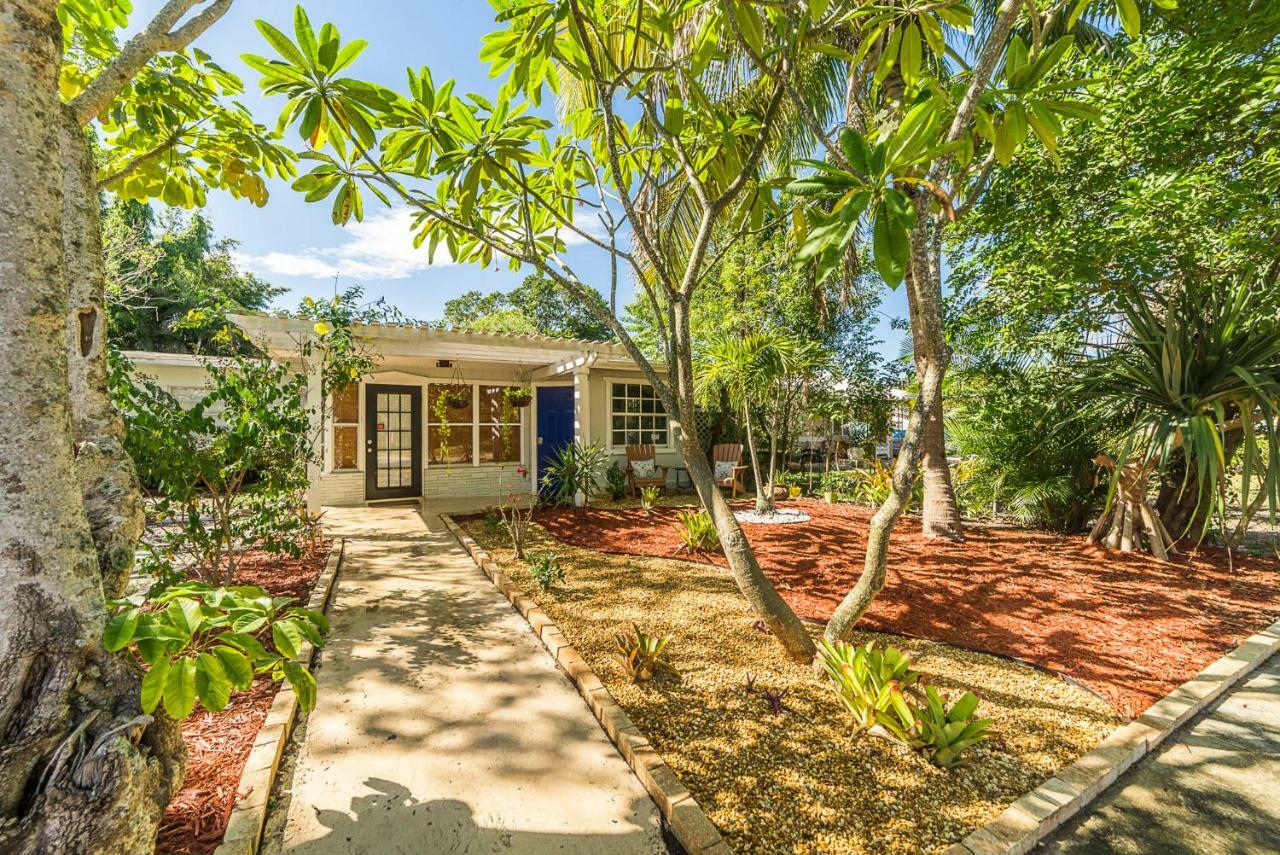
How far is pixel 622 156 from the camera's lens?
11.6 feet

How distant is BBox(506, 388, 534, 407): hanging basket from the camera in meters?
8.71

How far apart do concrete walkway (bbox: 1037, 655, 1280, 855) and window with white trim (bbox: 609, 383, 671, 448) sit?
8.20 metres

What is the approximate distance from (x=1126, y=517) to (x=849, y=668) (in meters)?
4.68

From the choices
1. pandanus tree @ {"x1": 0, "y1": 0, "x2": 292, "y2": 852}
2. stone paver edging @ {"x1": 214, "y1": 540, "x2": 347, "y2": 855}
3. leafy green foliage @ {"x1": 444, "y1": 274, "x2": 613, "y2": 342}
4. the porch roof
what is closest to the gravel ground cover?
stone paver edging @ {"x1": 214, "y1": 540, "x2": 347, "y2": 855}

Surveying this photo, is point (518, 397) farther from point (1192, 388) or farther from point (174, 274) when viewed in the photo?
point (174, 274)

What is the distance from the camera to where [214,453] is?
3.57m

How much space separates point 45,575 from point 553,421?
869cm

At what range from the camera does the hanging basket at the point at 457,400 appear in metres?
8.92

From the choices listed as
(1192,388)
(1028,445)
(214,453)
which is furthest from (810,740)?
(1028,445)

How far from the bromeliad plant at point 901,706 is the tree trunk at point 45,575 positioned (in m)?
2.49

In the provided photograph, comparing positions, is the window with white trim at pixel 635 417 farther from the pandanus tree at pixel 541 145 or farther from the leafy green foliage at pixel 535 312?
the leafy green foliage at pixel 535 312

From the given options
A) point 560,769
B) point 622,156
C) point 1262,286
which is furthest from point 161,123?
point 1262,286

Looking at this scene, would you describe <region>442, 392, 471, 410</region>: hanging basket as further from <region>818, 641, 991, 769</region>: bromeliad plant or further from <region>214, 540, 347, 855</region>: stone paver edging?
<region>818, 641, 991, 769</region>: bromeliad plant

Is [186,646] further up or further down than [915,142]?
further down
